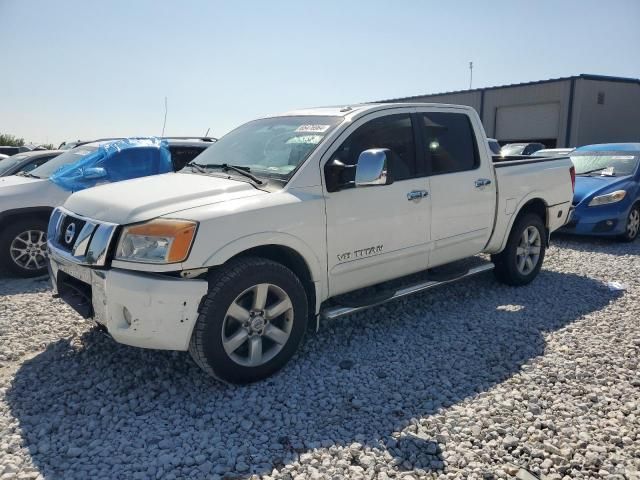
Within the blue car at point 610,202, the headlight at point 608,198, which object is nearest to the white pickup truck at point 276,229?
the blue car at point 610,202

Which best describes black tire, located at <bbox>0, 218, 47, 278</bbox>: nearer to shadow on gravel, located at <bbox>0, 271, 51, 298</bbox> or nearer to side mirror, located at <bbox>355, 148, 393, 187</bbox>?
shadow on gravel, located at <bbox>0, 271, 51, 298</bbox>

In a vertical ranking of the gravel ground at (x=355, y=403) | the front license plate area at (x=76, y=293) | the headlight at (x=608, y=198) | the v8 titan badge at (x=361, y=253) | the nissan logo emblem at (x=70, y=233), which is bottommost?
the gravel ground at (x=355, y=403)

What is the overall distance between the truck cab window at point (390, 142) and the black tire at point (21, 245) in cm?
434

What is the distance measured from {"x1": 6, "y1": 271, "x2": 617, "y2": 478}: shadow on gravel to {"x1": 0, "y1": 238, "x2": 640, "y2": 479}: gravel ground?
1cm

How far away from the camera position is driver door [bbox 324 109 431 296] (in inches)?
150

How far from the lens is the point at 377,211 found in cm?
400

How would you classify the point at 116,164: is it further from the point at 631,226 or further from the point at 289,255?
the point at 631,226

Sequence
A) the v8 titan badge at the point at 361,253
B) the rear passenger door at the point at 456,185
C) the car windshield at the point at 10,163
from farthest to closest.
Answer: the car windshield at the point at 10,163
the rear passenger door at the point at 456,185
the v8 titan badge at the point at 361,253

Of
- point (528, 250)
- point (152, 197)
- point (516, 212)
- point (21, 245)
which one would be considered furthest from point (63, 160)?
point (528, 250)

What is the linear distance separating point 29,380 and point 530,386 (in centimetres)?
348

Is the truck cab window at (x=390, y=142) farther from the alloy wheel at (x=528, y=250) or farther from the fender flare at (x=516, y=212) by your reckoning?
the alloy wheel at (x=528, y=250)

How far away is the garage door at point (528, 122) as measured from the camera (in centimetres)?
2745

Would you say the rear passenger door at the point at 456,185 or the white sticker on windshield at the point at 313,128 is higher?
the white sticker on windshield at the point at 313,128

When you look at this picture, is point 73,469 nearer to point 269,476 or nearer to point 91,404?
point 91,404
